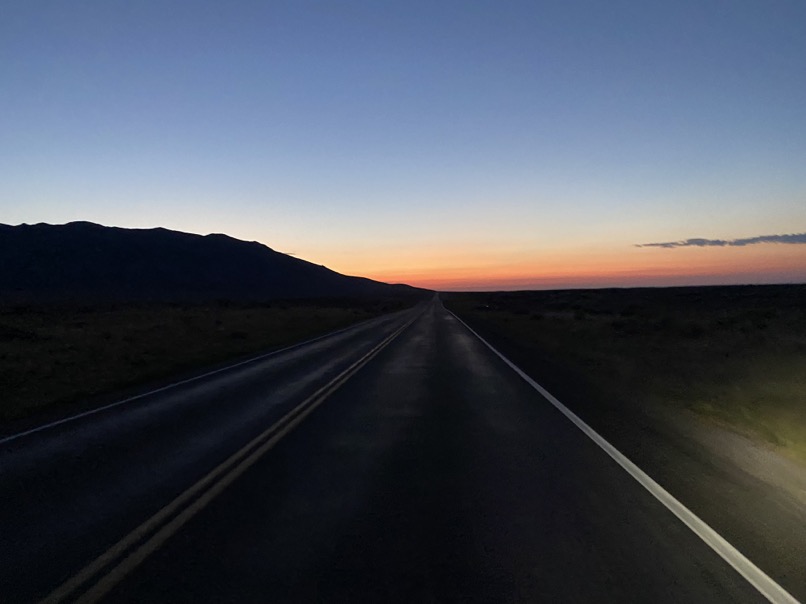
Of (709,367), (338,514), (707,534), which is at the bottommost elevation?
(709,367)

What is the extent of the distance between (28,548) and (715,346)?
26.5m

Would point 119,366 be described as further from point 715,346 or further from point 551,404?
point 715,346

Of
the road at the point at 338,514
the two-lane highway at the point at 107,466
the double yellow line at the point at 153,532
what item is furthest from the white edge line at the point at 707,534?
the two-lane highway at the point at 107,466

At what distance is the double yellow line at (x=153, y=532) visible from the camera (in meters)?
4.81

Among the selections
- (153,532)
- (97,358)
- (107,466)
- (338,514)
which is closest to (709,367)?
(338,514)

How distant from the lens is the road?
4887mm

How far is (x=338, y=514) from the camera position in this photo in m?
6.50

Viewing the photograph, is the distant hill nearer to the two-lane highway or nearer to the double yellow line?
the two-lane highway

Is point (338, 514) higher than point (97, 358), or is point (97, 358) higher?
point (97, 358)

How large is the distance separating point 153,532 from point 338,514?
1650 mm

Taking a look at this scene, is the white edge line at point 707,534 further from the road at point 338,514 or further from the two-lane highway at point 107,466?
the two-lane highway at point 107,466

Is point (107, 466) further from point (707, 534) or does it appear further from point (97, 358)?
point (97, 358)

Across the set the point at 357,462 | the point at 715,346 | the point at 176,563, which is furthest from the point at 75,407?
the point at 715,346

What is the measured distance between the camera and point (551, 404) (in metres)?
13.5
